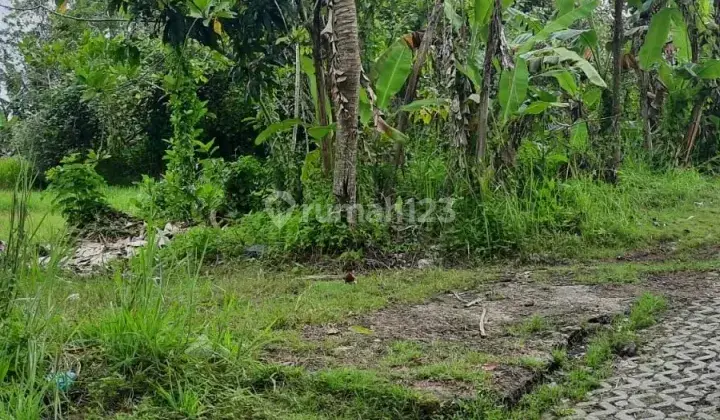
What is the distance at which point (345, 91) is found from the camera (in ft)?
17.2

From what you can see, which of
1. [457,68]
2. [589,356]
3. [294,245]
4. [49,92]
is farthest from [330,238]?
[49,92]

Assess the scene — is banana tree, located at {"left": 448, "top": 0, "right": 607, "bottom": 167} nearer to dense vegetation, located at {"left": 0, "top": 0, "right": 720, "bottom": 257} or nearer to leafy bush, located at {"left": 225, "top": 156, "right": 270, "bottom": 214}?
dense vegetation, located at {"left": 0, "top": 0, "right": 720, "bottom": 257}

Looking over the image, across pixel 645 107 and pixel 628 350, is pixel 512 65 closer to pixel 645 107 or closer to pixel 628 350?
pixel 628 350

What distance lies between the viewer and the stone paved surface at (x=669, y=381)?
2736mm

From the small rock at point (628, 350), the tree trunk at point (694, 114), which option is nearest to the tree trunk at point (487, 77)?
the small rock at point (628, 350)

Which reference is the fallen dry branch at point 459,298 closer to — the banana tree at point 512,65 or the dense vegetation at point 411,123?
the dense vegetation at point 411,123

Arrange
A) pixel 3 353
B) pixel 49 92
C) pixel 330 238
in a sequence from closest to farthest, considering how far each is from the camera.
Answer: pixel 3 353 → pixel 330 238 → pixel 49 92

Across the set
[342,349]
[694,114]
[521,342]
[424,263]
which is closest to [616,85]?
[694,114]

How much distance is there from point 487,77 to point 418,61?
0.73 meters

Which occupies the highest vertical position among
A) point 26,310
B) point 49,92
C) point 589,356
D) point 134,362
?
point 49,92

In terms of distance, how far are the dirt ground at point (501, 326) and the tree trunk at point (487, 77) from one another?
1339 millimetres

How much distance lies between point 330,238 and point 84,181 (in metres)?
2.95

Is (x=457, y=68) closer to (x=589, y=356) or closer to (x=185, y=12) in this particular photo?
(x=185, y=12)

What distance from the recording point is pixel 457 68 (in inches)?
228
